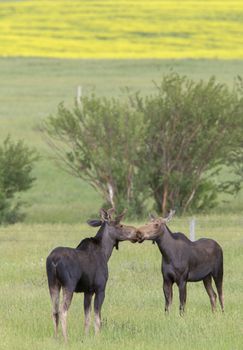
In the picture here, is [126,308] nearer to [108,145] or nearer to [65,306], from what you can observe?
[65,306]

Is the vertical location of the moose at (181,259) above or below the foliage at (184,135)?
below

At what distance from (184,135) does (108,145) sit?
2009 mm

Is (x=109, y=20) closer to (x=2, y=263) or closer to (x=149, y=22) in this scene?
(x=149, y=22)

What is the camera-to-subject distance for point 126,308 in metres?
14.7

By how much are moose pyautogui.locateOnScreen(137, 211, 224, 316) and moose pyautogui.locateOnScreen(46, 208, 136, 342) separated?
41 cm

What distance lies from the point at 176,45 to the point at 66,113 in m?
36.4

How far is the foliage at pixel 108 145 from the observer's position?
2916cm

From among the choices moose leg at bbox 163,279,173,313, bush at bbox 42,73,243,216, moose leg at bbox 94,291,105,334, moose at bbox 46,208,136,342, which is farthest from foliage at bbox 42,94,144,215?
moose leg at bbox 94,291,105,334

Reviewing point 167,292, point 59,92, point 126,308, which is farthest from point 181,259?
point 59,92

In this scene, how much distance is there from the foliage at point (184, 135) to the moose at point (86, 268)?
16447 millimetres

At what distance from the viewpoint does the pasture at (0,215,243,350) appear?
12.3 meters

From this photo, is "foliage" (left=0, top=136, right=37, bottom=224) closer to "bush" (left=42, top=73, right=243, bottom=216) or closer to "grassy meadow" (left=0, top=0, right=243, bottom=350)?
"grassy meadow" (left=0, top=0, right=243, bottom=350)

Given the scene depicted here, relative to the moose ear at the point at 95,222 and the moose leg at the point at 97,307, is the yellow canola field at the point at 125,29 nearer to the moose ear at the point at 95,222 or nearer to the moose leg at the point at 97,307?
the moose ear at the point at 95,222

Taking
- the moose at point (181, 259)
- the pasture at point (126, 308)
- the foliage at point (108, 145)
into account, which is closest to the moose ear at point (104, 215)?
the moose at point (181, 259)
